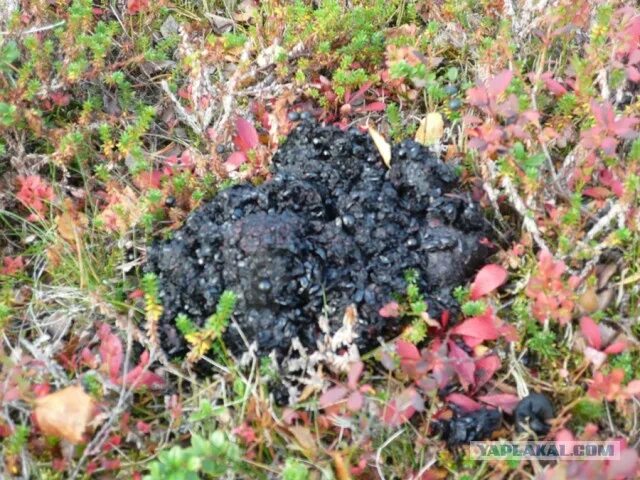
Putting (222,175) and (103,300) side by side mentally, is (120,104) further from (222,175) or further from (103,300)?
(103,300)

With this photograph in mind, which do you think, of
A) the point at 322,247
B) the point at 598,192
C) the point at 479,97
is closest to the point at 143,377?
the point at 322,247

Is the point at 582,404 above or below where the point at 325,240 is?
below

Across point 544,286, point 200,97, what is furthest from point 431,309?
point 200,97

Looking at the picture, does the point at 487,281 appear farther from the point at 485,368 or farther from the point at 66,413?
the point at 66,413

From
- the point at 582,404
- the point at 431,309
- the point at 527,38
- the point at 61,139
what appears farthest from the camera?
the point at 527,38

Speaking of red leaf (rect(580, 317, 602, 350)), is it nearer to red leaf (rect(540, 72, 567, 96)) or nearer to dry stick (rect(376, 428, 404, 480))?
dry stick (rect(376, 428, 404, 480))

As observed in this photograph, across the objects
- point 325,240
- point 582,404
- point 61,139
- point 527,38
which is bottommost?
point 582,404
